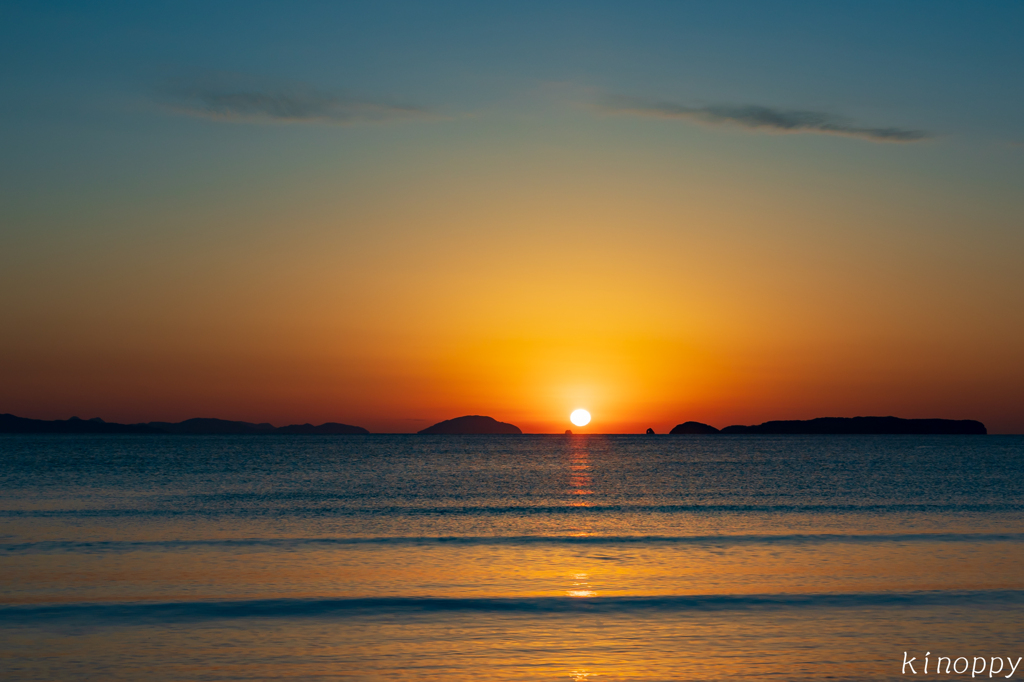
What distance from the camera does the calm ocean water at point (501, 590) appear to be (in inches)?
562

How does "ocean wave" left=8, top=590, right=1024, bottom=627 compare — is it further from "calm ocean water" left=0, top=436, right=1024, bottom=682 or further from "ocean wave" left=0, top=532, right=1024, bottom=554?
"ocean wave" left=0, top=532, right=1024, bottom=554

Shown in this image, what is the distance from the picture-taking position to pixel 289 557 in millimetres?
26047

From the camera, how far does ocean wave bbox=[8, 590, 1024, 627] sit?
17516mm

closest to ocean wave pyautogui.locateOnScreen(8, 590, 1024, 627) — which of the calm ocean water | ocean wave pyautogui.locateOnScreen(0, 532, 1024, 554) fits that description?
Answer: the calm ocean water

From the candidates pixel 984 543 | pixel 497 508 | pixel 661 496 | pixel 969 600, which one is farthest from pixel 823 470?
pixel 969 600

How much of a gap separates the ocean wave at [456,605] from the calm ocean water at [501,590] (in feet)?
0.31

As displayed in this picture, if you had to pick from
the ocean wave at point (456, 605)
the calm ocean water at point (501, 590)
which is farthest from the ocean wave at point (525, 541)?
the ocean wave at point (456, 605)

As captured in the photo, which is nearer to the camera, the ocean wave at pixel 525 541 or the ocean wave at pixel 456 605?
the ocean wave at pixel 456 605

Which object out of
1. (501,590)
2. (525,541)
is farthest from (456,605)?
(525,541)

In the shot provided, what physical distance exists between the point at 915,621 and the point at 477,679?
386 inches

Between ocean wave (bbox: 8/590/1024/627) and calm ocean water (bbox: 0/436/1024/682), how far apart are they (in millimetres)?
94

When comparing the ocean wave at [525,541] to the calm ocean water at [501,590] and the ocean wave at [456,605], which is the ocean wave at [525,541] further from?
the ocean wave at [456,605]

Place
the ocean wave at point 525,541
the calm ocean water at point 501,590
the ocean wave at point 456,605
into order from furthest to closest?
1. the ocean wave at point 525,541
2. the ocean wave at point 456,605
3. the calm ocean water at point 501,590

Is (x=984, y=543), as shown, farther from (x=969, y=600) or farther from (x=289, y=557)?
(x=289, y=557)
